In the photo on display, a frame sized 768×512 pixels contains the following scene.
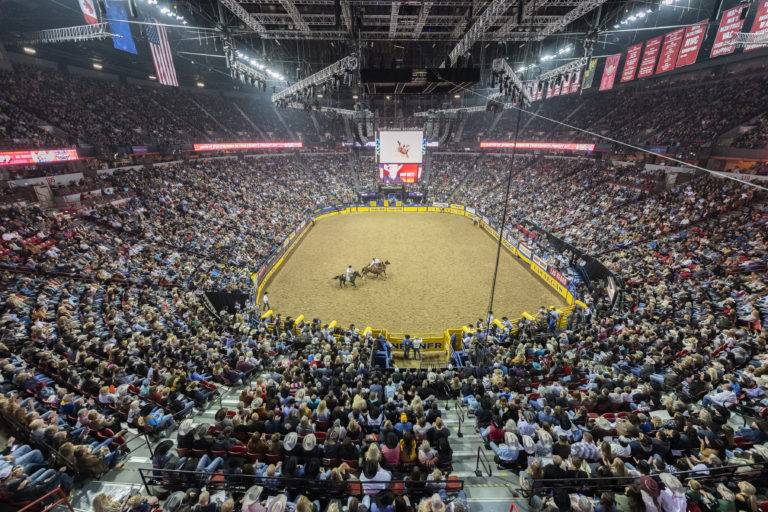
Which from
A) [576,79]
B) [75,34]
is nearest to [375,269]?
[576,79]

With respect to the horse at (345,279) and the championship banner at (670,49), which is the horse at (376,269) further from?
the championship banner at (670,49)

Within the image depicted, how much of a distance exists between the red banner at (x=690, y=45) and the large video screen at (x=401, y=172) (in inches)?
817

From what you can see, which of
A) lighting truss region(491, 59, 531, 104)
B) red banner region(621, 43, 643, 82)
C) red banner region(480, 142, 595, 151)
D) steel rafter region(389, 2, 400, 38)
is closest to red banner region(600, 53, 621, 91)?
red banner region(621, 43, 643, 82)

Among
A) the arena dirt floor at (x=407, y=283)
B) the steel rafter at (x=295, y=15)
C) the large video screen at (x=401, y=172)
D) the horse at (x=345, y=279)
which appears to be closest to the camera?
the steel rafter at (x=295, y=15)

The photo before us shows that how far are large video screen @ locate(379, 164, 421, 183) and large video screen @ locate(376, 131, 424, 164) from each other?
96 cm

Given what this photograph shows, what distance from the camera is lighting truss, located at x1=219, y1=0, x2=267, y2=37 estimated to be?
1237cm

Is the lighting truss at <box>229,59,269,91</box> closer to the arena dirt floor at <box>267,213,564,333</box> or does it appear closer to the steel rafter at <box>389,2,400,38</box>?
the steel rafter at <box>389,2,400,38</box>

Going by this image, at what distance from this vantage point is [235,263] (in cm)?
1880

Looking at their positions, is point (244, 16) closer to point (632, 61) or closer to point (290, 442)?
point (290, 442)

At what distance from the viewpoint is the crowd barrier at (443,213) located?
13117mm

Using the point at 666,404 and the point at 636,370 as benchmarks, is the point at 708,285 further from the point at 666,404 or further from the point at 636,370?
the point at 666,404

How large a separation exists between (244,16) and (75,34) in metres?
13.6

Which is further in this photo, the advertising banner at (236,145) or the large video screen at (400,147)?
the large video screen at (400,147)

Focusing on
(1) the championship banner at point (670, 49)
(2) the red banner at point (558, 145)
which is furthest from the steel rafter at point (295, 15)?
(1) the championship banner at point (670, 49)
